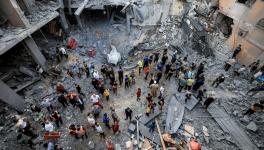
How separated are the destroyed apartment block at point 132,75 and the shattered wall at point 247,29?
0.08 meters

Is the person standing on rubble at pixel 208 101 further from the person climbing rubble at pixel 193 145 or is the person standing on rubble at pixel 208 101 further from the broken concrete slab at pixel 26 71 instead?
the broken concrete slab at pixel 26 71

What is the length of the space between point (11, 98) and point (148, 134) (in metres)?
8.69

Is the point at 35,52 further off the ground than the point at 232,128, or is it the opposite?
the point at 35,52

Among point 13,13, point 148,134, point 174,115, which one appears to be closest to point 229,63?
point 174,115

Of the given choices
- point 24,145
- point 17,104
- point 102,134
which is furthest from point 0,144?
point 102,134

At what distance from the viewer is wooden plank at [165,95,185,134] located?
38.0ft

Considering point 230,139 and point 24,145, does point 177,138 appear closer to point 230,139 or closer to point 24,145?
point 230,139

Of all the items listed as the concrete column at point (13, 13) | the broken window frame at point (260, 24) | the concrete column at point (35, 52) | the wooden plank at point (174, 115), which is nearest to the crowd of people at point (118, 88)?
the wooden plank at point (174, 115)

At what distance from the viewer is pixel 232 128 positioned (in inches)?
457

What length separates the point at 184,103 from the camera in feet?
41.9

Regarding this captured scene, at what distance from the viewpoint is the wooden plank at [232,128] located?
36.1 ft

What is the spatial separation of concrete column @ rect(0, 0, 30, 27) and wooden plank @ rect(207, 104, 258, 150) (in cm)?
1344

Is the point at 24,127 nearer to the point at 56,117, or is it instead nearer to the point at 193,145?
the point at 56,117

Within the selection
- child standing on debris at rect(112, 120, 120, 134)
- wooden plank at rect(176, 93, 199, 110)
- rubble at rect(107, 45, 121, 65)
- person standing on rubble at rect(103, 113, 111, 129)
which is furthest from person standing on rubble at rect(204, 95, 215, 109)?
rubble at rect(107, 45, 121, 65)
